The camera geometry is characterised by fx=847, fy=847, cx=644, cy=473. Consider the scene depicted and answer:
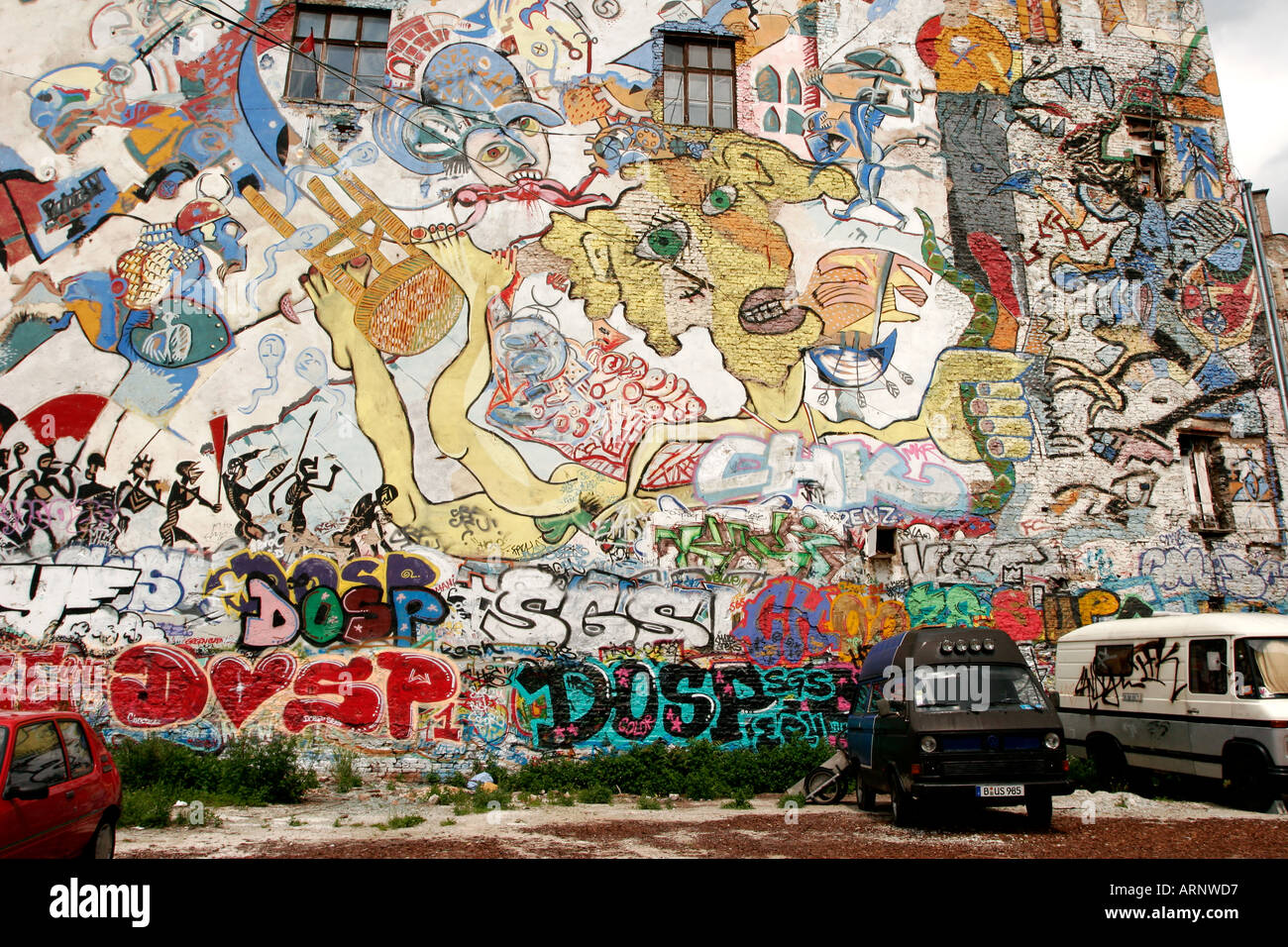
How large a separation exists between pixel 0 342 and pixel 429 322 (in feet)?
22.5

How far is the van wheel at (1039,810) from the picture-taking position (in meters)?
8.37

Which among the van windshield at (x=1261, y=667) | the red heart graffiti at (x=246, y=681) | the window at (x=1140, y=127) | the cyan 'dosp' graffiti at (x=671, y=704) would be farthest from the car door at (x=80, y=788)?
the window at (x=1140, y=127)

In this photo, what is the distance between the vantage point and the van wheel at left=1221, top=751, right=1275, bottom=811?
9289 millimetres

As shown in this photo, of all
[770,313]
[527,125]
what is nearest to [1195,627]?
[770,313]

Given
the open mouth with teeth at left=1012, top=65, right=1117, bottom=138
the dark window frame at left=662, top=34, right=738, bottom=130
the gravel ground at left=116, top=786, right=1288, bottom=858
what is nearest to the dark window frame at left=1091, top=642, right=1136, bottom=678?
the gravel ground at left=116, top=786, right=1288, bottom=858

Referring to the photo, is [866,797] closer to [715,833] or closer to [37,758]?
[715,833]

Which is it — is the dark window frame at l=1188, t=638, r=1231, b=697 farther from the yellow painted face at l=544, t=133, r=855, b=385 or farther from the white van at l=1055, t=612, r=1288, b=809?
the yellow painted face at l=544, t=133, r=855, b=385

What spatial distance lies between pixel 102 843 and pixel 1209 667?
38.0ft

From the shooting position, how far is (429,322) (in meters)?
14.2

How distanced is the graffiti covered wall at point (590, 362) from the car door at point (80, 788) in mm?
6169

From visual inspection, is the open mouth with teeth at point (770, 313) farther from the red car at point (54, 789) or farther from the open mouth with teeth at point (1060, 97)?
the red car at point (54, 789)

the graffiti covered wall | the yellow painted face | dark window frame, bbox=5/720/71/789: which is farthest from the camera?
the yellow painted face

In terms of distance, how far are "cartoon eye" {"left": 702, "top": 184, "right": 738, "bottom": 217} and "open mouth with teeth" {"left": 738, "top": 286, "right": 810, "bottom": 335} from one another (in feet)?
5.48

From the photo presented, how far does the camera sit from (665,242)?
589 inches
